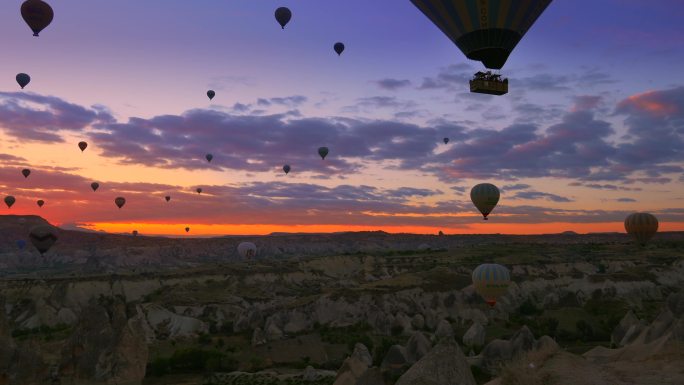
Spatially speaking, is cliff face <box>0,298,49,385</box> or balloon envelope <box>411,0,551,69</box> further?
balloon envelope <box>411,0,551,69</box>

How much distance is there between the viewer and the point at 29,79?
67.6m

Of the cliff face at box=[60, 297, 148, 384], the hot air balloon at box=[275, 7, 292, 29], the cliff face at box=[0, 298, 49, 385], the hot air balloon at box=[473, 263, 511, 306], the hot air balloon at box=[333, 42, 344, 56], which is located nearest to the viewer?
the cliff face at box=[0, 298, 49, 385]

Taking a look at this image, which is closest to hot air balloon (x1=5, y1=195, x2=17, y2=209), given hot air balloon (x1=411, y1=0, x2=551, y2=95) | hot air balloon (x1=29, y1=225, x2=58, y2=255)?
hot air balloon (x1=29, y1=225, x2=58, y2=255)

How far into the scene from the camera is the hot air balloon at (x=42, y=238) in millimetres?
78062

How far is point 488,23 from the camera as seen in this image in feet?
116

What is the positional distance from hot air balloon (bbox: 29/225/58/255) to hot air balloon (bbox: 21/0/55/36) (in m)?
37.3

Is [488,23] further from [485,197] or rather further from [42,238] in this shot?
[42,238]

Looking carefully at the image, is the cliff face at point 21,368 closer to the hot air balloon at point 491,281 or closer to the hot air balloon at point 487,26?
the hot air balloon at point 487,26

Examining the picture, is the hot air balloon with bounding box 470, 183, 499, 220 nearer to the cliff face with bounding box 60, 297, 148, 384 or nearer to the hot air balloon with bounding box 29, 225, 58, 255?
the cliff face with bounding box 60, 297, 148, 384

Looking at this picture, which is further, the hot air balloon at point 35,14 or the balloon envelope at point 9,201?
the balloon envelope at point 9,201

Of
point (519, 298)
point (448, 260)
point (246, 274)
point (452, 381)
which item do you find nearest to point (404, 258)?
point (448, 260)

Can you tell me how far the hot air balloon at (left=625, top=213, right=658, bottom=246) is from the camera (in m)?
67.2

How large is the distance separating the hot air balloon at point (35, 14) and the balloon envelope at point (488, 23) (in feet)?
117

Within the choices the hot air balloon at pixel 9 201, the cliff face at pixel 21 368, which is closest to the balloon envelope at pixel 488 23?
the cliff face at pixel 21 368
